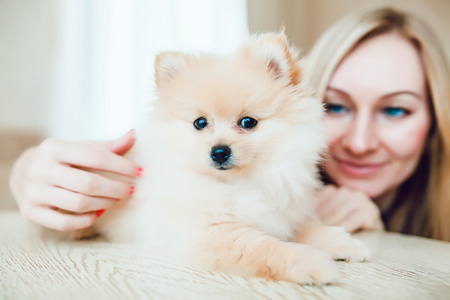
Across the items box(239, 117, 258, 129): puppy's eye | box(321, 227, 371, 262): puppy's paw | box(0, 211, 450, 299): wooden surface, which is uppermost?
box(239, 117, 258, 129): puppy's eye

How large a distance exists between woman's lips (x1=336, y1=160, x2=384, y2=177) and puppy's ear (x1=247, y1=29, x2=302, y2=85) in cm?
104

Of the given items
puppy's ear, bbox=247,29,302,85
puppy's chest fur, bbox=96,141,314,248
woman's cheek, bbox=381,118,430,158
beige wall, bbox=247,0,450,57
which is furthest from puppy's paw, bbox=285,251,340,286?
beige wall, bbox=247,0,450,57

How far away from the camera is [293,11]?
4.41 metres

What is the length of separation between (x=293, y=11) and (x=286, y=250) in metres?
3.89

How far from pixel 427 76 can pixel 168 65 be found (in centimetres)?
166

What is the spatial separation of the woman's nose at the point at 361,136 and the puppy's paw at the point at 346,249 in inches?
33.9

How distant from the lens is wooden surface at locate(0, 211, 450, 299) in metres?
0.92

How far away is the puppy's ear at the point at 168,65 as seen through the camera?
146cm

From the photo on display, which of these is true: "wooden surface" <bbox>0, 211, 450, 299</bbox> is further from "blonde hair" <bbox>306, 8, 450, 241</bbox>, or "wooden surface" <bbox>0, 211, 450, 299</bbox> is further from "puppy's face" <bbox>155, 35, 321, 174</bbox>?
"blonde hair" <bbox>306, 8, 450, 241</bbox>

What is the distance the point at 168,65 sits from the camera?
1.47 meters

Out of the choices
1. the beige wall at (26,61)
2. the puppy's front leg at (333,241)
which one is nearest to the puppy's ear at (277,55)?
the puppy's front leg at (333,241)

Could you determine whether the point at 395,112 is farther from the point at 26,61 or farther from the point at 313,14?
the point at 26,61

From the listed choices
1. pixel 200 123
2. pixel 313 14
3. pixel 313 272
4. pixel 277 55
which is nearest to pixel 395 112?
pixel 277 55

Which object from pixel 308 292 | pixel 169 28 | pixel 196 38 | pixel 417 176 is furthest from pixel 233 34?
pixel 308 292
